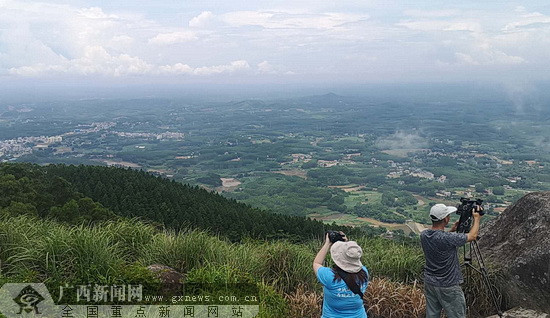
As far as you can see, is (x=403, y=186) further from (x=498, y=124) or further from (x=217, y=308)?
(x=498, y=124)

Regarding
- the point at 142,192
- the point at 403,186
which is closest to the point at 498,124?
the point at 403,186

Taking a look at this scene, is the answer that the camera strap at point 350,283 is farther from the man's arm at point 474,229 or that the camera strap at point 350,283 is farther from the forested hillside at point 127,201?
the forested hillside at point 127,201

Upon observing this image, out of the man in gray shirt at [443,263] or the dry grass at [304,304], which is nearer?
the man in gray shirt at [443,263]

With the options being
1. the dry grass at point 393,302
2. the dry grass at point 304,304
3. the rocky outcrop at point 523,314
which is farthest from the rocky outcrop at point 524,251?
the dry grass at point 304,304

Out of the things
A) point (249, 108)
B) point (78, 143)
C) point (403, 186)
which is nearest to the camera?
point (403, 186)

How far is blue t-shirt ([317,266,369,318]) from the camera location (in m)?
2.94

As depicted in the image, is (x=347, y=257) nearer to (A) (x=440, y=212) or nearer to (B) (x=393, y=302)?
(A) (x=440, y=212)

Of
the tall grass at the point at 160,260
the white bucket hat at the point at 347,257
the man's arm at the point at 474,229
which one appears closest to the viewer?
the white bucket hat at the point at 347,257

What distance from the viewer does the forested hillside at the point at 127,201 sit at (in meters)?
11.9

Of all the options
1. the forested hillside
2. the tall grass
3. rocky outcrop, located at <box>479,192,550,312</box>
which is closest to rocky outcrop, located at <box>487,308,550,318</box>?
rocky outcrop, located at <box>479,192,550,312</box>

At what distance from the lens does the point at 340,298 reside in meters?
2.96

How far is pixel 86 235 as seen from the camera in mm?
4375

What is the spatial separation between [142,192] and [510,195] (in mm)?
42775

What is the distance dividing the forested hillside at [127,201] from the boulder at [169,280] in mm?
6766
